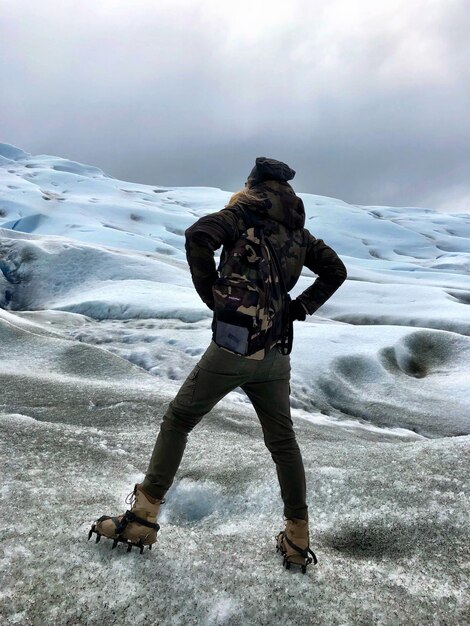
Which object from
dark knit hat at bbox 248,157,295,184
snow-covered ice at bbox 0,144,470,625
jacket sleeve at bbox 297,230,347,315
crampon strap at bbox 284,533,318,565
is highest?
dark knit hat at bbox 248,157,295,184

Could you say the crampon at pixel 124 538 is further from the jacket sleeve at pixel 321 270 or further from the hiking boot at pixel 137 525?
the jacket sleeve at pixel 321 270

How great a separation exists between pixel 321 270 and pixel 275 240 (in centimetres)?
50

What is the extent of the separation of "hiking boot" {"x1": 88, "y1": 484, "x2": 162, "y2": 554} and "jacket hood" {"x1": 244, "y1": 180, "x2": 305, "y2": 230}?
1.96m

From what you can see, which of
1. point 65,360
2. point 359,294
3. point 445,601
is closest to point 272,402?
point 445,601

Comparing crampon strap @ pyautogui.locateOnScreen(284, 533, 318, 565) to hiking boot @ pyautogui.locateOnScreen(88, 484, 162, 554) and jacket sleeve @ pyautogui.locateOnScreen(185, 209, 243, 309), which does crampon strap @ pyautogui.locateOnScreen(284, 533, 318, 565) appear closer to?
hiking boot @ pyautogui.locateOnScreen(88, 484, 162, 554)

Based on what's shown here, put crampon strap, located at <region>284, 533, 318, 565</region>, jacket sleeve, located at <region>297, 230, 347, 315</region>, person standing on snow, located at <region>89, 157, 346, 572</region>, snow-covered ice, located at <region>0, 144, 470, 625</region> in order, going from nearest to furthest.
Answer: snow-covered ice, located at <region>0, 144, 470, 625</region> → person standing on snow, located at <region>89, 157, 346, 572</region> → crampon strap, located at <region>284, 533, 318, 565</region> → jacket sleeve, located at <region>297, 230, 347, 315</region>

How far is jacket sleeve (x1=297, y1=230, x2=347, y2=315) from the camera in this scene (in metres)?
3.36

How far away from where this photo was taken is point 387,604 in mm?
2889

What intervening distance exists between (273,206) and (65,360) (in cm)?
799

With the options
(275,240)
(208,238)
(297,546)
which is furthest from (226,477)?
(208,238)

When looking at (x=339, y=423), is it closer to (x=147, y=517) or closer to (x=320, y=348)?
(x=320, y=348)

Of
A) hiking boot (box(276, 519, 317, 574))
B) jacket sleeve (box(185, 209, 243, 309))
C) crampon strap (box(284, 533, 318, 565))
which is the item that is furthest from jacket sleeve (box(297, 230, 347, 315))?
crampon strap (box(284, 533, 318, 565))

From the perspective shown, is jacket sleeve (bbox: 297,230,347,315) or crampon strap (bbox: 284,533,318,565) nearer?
crampon strap (bbox: 284,533,318,565)

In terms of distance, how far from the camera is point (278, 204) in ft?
10.3
